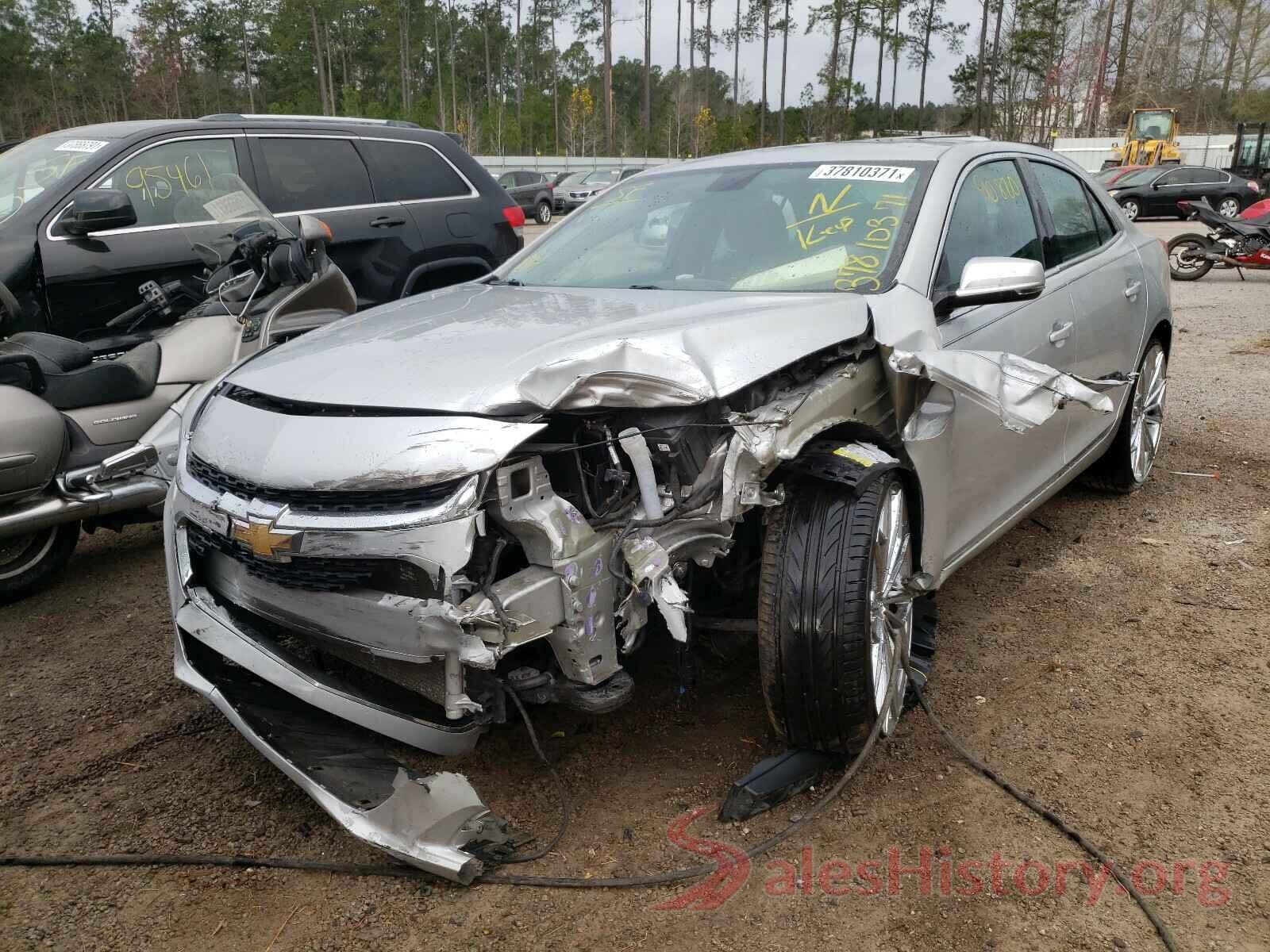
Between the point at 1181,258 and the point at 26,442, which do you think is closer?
the point at 26,442

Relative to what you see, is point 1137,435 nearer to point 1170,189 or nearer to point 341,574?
point 341,574

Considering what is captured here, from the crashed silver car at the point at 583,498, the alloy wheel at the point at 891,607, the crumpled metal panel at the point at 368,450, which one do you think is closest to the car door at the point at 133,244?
the crashed silver car at the point at 583,498

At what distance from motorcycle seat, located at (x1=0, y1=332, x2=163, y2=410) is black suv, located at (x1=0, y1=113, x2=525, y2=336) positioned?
54 centimetres

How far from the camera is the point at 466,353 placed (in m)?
2.52

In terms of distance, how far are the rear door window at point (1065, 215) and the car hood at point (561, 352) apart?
1590 mm

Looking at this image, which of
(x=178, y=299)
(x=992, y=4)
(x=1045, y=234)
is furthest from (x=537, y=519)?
(x=992, y=4)

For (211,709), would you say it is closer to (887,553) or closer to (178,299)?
(887,553)

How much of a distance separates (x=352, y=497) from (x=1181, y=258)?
51.3 ft

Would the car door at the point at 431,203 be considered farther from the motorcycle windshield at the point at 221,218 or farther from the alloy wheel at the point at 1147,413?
the alloy wheel at the point at 1147,413

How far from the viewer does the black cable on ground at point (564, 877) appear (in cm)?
233

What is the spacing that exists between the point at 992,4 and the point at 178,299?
63024 mm

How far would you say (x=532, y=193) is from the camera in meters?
27.9

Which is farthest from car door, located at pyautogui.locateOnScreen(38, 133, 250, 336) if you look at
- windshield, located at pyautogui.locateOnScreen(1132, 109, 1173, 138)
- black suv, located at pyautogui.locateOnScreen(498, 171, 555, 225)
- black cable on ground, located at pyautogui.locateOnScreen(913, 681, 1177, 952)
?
windshield, located at pyautogui.locateOnScreen(1132, 109, 1173, 138)

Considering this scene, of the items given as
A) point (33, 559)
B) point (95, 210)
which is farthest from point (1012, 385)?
point (95, 210)
